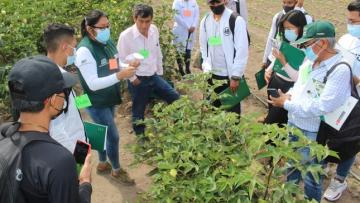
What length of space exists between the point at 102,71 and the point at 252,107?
295cm

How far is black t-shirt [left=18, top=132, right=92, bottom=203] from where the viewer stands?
196 cm

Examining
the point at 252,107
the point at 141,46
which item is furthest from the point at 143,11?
the point at 252,107

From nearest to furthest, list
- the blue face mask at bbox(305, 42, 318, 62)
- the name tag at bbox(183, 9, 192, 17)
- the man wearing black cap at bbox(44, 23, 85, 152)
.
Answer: the man wearing black cap at bbox(44, 23, 85, 152) < the blue face mask at bbox(305, 42, 318, 62) < the name tag at bbox(183, 9, 192, 17)

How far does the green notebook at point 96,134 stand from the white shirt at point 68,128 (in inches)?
6.8

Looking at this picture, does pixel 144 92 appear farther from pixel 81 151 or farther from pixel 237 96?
pixel 81 151

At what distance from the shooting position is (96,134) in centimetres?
354

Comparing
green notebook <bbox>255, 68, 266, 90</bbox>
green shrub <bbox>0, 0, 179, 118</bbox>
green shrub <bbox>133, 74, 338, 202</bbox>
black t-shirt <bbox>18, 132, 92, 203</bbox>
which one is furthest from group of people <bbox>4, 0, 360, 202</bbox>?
green shrub <bbox>0, 0, 179, 118</bbox>

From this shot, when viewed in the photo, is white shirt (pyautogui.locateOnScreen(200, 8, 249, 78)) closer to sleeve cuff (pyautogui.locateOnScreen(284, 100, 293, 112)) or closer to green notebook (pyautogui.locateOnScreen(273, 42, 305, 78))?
green notebook (pyautogui.locateOnScreen(273, 42, 305, 78))

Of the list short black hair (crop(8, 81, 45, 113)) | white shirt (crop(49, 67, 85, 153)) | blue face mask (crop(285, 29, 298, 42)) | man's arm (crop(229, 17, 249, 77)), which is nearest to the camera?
short black hair (crop(8, 81, 45, 113))

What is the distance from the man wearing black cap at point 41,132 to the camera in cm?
197

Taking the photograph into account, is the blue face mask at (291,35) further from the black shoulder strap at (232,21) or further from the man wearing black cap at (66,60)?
the man wearing black cap at (66,60)

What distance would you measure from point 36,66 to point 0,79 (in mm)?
3494

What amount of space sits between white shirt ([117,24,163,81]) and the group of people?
0.01 metres

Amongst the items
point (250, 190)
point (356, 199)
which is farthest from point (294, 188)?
point (356, 199)
